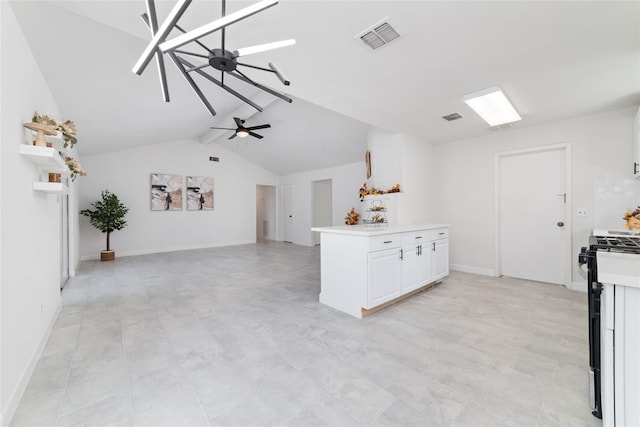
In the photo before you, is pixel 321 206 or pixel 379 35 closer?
pixel 379 35

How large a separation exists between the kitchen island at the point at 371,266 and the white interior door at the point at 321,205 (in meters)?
5.14

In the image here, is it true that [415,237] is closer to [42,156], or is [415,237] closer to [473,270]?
[473,270]

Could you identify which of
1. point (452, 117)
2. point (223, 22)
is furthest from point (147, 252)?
point (452, 117)

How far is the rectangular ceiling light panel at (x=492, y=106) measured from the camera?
10.1 ft

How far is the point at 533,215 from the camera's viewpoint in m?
4.27

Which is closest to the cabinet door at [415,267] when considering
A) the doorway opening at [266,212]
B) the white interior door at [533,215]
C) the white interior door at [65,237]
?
the white interior door at [533,215]

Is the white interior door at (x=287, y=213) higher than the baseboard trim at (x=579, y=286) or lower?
higher

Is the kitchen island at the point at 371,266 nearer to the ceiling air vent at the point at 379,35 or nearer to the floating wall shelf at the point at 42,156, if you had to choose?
the ceiling air vent at the point at 379,35

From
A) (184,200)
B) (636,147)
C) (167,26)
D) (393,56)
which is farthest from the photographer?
(184,200)

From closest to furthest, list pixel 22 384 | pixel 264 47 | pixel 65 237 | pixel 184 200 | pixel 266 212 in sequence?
pixel 264 47
pixel 22 384
pixel 65 237
pixel 184 200
pixel 266 212

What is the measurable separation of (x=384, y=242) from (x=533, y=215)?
3.00 m

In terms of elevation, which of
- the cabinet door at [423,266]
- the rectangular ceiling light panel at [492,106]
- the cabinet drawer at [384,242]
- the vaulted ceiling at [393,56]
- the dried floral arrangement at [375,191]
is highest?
the vaulted ceiling at [393,56]

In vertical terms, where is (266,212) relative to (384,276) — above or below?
above

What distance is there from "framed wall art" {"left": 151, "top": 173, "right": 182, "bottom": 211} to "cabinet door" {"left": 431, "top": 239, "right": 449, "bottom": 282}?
7019mm
